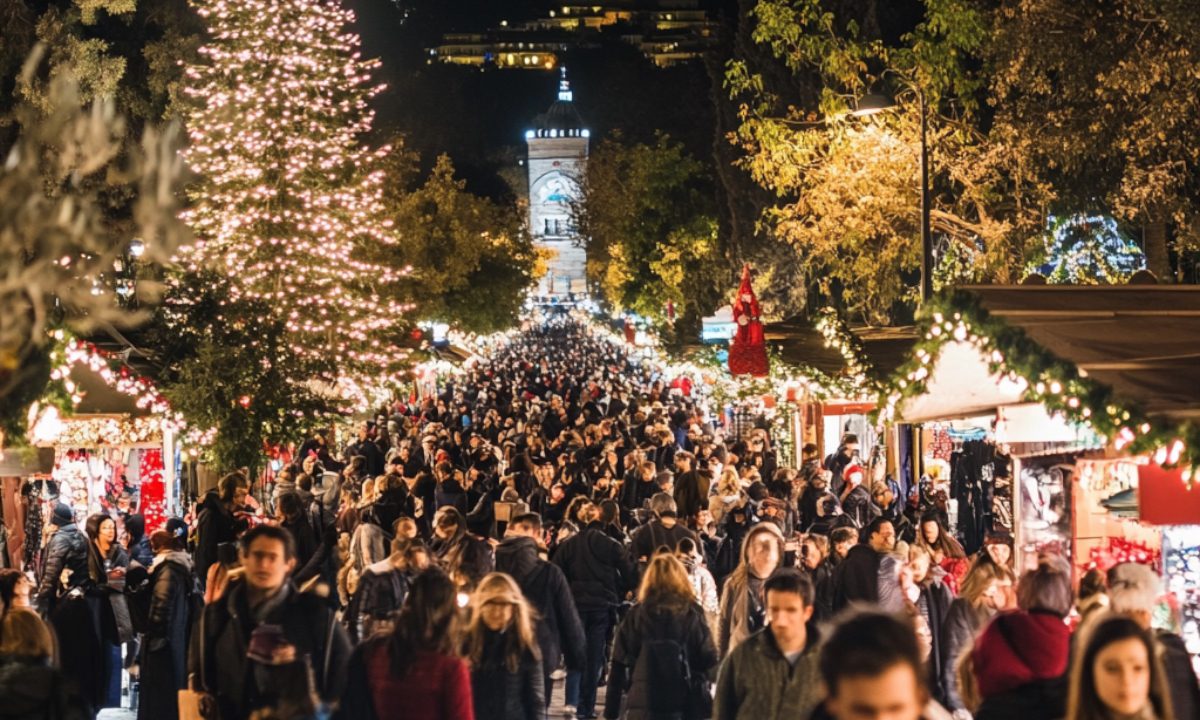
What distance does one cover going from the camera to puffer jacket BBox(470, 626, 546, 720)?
314 inches

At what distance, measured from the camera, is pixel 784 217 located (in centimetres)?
2719

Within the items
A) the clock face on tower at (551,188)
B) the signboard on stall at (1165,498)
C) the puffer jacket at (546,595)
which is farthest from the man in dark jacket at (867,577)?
the clock face on tower at (551,188)

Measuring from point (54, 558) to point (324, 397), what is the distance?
1290cm

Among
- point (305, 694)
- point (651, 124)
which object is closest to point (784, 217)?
point (305, 694)

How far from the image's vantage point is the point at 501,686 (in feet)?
26.2

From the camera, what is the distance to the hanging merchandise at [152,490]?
1969cm

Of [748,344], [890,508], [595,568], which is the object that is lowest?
[595,568]

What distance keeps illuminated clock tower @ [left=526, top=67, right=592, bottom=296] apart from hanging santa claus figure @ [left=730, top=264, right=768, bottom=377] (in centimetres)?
14062

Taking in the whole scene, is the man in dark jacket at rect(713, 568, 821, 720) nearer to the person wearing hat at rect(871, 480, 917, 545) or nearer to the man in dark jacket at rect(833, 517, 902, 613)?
the man in dark jacket at rect(833, 517, 902, 613)

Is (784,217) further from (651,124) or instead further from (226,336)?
(651,124)

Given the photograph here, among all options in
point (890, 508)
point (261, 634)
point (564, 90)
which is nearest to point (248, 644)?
point (261, 634)

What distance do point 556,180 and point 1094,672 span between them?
168719 millimetres

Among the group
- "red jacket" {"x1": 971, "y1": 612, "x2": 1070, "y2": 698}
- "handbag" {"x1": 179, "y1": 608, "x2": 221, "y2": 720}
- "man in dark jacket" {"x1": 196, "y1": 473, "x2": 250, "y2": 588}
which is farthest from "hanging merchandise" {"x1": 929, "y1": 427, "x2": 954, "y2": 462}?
"red jacket" {"x1": 971, "y1": 612, "x2": 1070, "y2": 698}

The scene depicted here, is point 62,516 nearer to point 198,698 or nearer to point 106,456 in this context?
point 198,698
